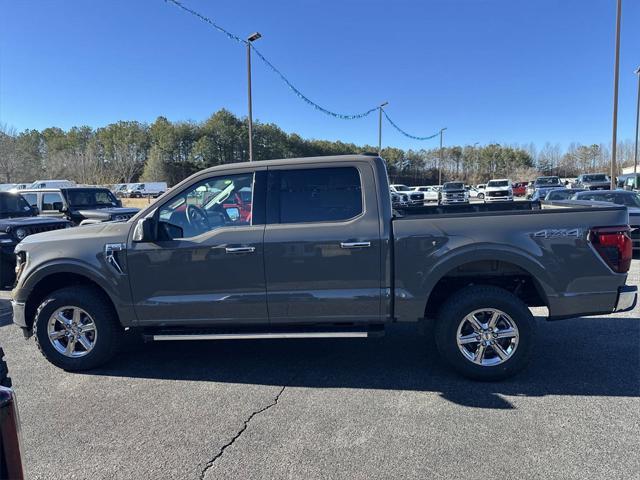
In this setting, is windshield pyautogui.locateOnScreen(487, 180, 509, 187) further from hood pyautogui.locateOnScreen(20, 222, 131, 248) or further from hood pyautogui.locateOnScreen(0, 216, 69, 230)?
hood pyautogui.locateOnScreen(20, 222, 131, 248)

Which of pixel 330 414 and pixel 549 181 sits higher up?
pixel 549 181

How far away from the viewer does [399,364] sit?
4406 millimetres

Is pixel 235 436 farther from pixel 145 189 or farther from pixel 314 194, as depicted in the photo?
pixel 145 189

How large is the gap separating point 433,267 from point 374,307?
2.06ft

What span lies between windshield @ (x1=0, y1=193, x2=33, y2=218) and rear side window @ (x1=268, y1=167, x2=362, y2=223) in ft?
30.2

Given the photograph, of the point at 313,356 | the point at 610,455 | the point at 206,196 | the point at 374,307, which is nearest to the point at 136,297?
the point at 206,196

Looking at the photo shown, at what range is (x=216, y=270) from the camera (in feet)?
13.3

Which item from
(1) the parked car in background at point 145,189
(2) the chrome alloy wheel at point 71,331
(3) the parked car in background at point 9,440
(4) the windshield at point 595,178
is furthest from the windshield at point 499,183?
→ (3) the parked car in background at point 9,440

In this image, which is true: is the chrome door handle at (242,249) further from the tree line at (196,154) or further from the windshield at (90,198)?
the tree line at (196,154)

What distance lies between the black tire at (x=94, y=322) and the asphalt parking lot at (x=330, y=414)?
0.45ft

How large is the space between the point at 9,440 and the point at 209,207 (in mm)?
2968

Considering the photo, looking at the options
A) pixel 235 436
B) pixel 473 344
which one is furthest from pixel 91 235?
pixel 473 344

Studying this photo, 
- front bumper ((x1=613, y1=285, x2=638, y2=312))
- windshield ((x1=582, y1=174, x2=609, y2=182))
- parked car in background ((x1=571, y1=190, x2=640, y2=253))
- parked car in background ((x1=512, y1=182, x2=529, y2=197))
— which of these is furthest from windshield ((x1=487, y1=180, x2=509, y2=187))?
front bumper ((x1=613, y1=285, x2=638, y2=312))

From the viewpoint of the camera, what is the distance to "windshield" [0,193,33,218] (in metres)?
10.3
